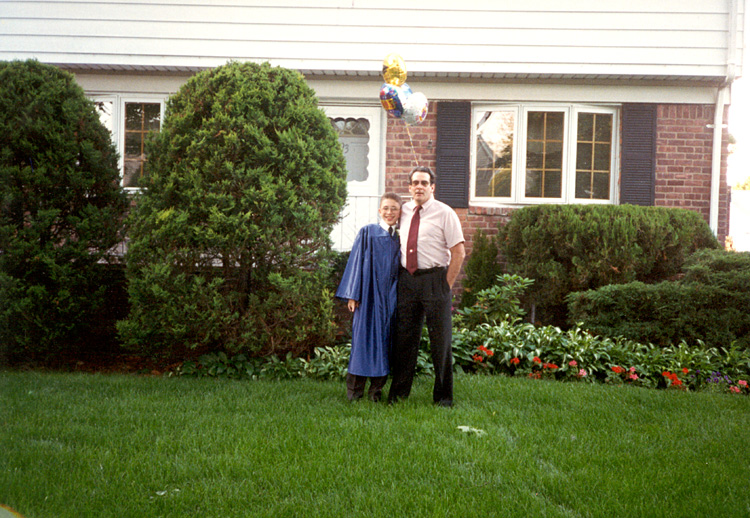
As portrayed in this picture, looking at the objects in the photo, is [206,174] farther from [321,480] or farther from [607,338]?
[607,338]

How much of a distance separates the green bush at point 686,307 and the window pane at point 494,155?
2.37 m

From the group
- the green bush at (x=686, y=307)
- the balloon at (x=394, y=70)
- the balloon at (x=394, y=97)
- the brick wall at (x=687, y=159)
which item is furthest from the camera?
the brick wall at (x=687, y=159)

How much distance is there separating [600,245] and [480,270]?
148 centimetres

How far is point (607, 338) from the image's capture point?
579 cm

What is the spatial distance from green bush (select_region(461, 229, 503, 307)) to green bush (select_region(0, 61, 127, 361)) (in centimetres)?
416

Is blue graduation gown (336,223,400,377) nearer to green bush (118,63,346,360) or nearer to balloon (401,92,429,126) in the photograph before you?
green bush (118,63,346,360)

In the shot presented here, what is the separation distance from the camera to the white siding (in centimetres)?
771

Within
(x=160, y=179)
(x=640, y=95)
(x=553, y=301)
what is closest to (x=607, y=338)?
(x=553, y=301)

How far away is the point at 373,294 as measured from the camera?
4441mm

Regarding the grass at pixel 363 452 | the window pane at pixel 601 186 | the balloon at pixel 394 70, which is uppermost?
the balloon at pixel 394 70

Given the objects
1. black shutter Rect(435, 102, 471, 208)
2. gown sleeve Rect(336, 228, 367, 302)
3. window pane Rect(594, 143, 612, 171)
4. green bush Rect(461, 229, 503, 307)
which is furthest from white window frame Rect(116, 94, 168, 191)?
window pane Rect(594, 143, 612, 171)

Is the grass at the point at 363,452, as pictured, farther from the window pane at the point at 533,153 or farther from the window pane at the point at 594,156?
the window pane at the point at 533,153

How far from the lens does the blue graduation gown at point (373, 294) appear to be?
4.37 meters

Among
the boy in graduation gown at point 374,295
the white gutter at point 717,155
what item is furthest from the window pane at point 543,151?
the boy in graduation gown at point 374,295
